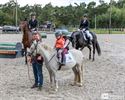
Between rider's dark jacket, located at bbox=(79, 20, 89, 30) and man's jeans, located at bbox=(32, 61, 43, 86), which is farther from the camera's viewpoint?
rider's dark jacket, located at bbox=(79, 20, 89, 30)

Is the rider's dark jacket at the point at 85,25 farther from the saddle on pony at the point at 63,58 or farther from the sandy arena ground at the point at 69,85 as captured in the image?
the saddle on pony at the point at 63,58

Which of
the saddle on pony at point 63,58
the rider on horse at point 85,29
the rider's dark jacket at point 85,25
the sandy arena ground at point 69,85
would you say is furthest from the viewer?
the rider's dark jacket at point 85,25

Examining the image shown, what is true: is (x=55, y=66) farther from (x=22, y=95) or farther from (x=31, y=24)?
(x=31, y=24)

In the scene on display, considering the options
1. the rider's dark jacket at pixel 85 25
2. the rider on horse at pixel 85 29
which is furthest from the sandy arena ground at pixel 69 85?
the rider's dark jacket at pixel 85 25

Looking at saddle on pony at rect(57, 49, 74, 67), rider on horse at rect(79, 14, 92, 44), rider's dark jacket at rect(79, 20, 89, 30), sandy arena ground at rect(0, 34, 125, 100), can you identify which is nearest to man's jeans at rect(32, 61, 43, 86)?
sandy arena ground at rect(0, 34, 125, 100)

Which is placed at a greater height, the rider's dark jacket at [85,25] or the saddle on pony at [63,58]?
the rider's dark jacket at [85,25]

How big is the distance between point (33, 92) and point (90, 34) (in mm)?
8668

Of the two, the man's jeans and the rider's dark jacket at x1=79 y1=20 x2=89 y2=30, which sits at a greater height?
the rider's dark jacket at x1=79 y1=20 x2=89 y2=30

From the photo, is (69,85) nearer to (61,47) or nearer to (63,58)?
(63,58)

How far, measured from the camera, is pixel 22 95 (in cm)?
968

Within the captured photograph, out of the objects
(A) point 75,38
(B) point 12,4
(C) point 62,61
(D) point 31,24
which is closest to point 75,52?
(C) point 62,61

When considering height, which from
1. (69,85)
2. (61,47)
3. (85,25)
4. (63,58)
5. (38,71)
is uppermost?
(85,25)

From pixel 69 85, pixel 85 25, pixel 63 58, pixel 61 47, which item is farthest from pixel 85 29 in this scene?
pixel 63 58

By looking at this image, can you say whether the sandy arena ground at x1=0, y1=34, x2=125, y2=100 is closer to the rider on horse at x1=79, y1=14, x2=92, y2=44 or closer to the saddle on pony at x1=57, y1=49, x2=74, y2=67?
the saddle on pony at x1=57, y1=49, x2=74, y2=67
